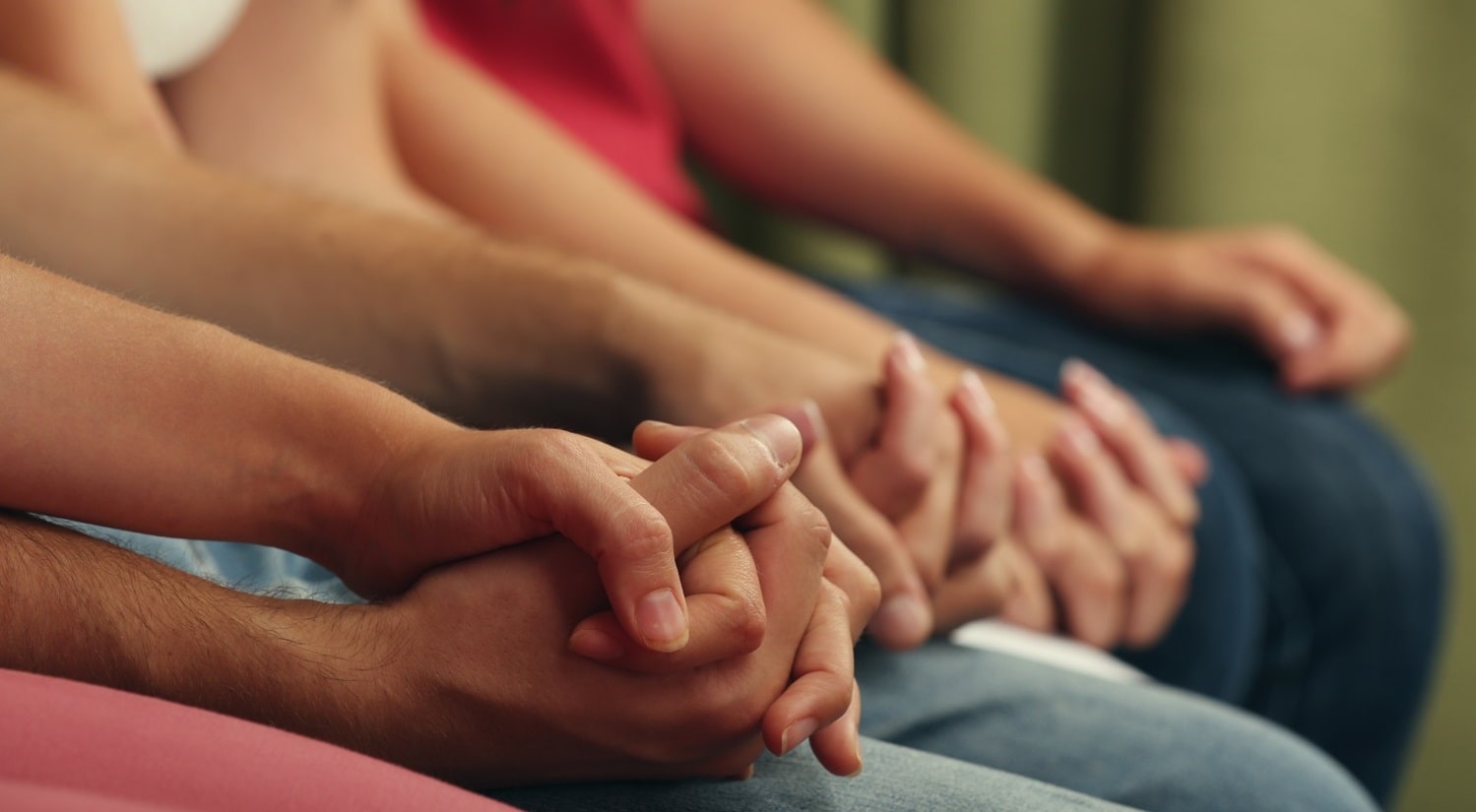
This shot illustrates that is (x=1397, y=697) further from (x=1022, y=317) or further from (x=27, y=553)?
(x=27, y=553)

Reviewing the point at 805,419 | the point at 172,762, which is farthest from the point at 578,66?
the point at 172,762

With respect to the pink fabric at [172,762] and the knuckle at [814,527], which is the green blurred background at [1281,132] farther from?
the pink fabric at [172,762]

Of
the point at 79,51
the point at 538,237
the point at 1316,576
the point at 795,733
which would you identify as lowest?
the point at 1316,576

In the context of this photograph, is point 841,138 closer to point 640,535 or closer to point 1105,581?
point 1105,581

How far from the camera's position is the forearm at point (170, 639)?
39cm

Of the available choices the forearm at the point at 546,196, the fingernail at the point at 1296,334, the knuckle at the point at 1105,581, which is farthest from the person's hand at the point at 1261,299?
the knuckle at the point at 1105,581

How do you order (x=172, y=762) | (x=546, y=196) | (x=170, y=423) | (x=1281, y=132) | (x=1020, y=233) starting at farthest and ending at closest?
(x=1281, y=132), (x=1020, y=233), (x=546, y=196), (x=170, y=423), (x=172, y=762)

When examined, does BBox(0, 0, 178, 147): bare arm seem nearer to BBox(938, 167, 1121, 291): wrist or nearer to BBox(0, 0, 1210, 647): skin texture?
BBox(0, 0, 1210, 647): skin texture

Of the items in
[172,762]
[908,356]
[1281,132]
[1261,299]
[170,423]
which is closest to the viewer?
[172,762]

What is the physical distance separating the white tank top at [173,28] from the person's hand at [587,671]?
0.43 m

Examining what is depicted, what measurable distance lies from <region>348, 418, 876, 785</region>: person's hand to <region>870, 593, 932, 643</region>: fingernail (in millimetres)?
181

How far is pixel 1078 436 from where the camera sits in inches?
34.2

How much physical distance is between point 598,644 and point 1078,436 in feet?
1.82

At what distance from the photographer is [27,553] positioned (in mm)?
396
